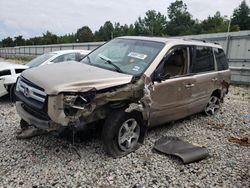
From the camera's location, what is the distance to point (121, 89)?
3.99 meters

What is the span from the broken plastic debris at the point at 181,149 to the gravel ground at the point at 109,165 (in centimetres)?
9

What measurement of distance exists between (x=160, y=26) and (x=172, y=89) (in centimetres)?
7917

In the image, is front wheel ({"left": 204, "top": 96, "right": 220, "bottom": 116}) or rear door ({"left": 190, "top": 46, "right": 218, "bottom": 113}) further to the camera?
front wheel ({"left": 204, "top": 96, "right": 220, "bottom": 116})

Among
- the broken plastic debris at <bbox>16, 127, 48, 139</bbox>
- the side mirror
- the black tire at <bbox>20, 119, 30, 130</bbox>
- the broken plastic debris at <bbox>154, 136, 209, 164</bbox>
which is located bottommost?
the broken plastic debris at <bbox>154, 136, 209, 164</bbox>

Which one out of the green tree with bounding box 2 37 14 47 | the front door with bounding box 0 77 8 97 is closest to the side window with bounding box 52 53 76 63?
the front door with bounding box 0 77 8 97

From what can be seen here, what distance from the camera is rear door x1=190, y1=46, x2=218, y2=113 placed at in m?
5.47

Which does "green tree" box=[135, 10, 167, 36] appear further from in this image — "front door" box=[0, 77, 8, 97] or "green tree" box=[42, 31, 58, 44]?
"front door" box=[0, 77, 8, 97]

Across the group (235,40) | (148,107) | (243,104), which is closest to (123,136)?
(148,107)

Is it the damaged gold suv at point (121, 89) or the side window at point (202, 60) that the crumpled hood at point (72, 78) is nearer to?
the damaged gold suv at point (121, 89)

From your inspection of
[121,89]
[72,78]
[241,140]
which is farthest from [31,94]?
[241,140]

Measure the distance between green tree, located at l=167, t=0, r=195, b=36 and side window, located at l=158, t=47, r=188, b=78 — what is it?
72964mm

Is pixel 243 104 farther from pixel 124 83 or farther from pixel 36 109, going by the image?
pixel 36 109

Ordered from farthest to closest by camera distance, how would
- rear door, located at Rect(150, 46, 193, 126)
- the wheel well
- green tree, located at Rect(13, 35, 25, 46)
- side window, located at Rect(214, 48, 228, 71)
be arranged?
green tree, located at Rect(13, 35, 25, 46) → the wheel well → side window, located at Rect(214, 48, 228, 71) → rear door, located at Rect(150, 46, 193, 126)

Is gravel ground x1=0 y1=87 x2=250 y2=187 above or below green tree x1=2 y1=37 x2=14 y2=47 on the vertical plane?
below
